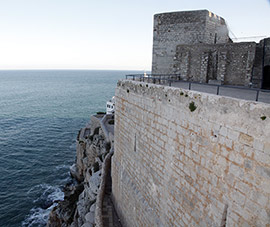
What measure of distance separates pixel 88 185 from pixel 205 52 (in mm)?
13945

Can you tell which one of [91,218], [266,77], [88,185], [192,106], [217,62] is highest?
[217,62]

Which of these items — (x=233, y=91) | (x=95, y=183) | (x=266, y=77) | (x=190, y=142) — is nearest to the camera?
(x=190, y=142)

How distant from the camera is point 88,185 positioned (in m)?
18.4

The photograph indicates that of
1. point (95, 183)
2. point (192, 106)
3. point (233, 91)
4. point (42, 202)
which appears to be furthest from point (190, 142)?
point (42, 202)

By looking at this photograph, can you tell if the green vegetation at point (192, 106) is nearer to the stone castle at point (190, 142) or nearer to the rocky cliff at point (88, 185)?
the stone castle at point (190, 142)

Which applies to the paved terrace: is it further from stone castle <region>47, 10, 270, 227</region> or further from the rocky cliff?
the rocky cliff

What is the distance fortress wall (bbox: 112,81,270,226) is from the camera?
4027 millimetres

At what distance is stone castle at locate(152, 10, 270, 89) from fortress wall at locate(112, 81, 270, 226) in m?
5.52

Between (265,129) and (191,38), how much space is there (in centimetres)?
1201

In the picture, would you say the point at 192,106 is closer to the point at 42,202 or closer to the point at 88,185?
the point at 88,185

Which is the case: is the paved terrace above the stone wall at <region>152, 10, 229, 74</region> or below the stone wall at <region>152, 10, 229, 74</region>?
below

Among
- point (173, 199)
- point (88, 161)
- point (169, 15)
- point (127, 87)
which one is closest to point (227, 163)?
point (173, 199)

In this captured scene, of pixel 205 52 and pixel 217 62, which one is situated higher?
pixel 205 52

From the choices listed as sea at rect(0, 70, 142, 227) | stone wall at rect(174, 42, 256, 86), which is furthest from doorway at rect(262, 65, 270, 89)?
sea at rect(0, 70, 142, 227)
